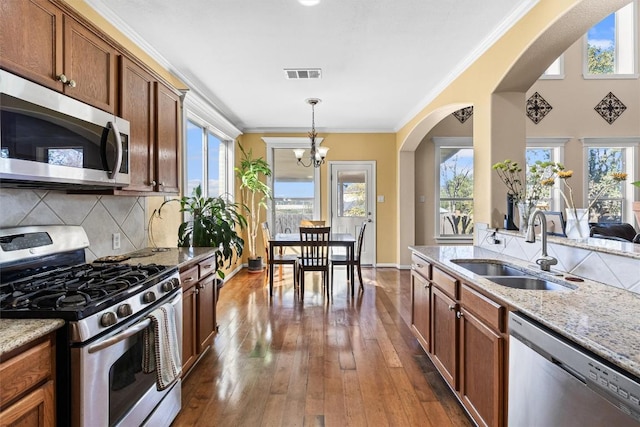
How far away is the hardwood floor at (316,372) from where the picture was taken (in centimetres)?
198

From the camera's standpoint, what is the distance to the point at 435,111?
417 cm

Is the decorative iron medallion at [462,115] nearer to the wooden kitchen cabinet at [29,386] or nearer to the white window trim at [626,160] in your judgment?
the white window trim at [626,160]

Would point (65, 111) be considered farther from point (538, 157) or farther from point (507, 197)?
point (538, 157)

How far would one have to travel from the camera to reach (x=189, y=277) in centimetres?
231

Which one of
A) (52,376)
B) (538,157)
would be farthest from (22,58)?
(538,157)

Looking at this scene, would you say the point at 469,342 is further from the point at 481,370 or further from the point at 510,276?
the point at 510,276

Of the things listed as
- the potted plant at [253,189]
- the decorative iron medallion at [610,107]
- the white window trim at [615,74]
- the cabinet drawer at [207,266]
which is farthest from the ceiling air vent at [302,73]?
the decorative iron medallion at [610,107]

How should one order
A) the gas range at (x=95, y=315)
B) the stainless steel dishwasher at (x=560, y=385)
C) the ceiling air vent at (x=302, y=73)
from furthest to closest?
the ceiling air vent at (x=302, y=73), the gas range at (x=95, y=315), the stainless steel dishwasher at (x=560, y=385)

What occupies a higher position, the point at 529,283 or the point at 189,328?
the point at 529,283

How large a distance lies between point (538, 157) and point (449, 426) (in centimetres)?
518

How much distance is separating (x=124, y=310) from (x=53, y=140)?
828mm

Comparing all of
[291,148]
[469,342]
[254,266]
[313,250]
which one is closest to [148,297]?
[469,342]

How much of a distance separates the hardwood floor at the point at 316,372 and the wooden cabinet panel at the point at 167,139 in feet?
4.88

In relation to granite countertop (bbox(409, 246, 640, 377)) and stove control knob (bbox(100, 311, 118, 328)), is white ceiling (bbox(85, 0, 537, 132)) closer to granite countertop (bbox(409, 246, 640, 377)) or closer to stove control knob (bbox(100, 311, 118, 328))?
granite countertop (bbox(409, 246, 640, 377))
